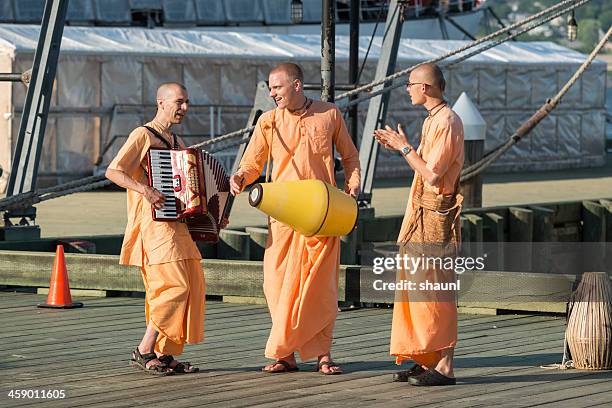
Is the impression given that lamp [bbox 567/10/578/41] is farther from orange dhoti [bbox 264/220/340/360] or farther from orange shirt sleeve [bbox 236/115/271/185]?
→ orange dhoti [bbox 264/220/340/360]

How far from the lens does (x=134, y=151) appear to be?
8867mm

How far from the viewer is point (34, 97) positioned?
14.6m

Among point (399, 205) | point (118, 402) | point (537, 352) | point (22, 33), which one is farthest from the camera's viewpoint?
A: point (22, 33)

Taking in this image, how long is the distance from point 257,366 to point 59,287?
3.05 meters

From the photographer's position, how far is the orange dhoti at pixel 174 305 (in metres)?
8.76

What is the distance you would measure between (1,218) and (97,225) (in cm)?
568

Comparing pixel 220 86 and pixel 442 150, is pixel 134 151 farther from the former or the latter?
pixel 220 86

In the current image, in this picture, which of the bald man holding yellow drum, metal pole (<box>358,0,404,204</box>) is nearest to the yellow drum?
the bald man holding yellow drum

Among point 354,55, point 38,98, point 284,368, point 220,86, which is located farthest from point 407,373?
point 220,86

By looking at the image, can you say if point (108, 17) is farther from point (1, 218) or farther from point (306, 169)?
point (306, 169)

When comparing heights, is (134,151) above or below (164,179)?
above

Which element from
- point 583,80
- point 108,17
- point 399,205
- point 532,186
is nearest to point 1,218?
point 399,205

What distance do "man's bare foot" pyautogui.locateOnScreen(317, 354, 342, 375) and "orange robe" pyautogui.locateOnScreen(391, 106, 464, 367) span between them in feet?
1.48

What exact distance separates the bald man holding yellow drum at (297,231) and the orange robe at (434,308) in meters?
0.56
